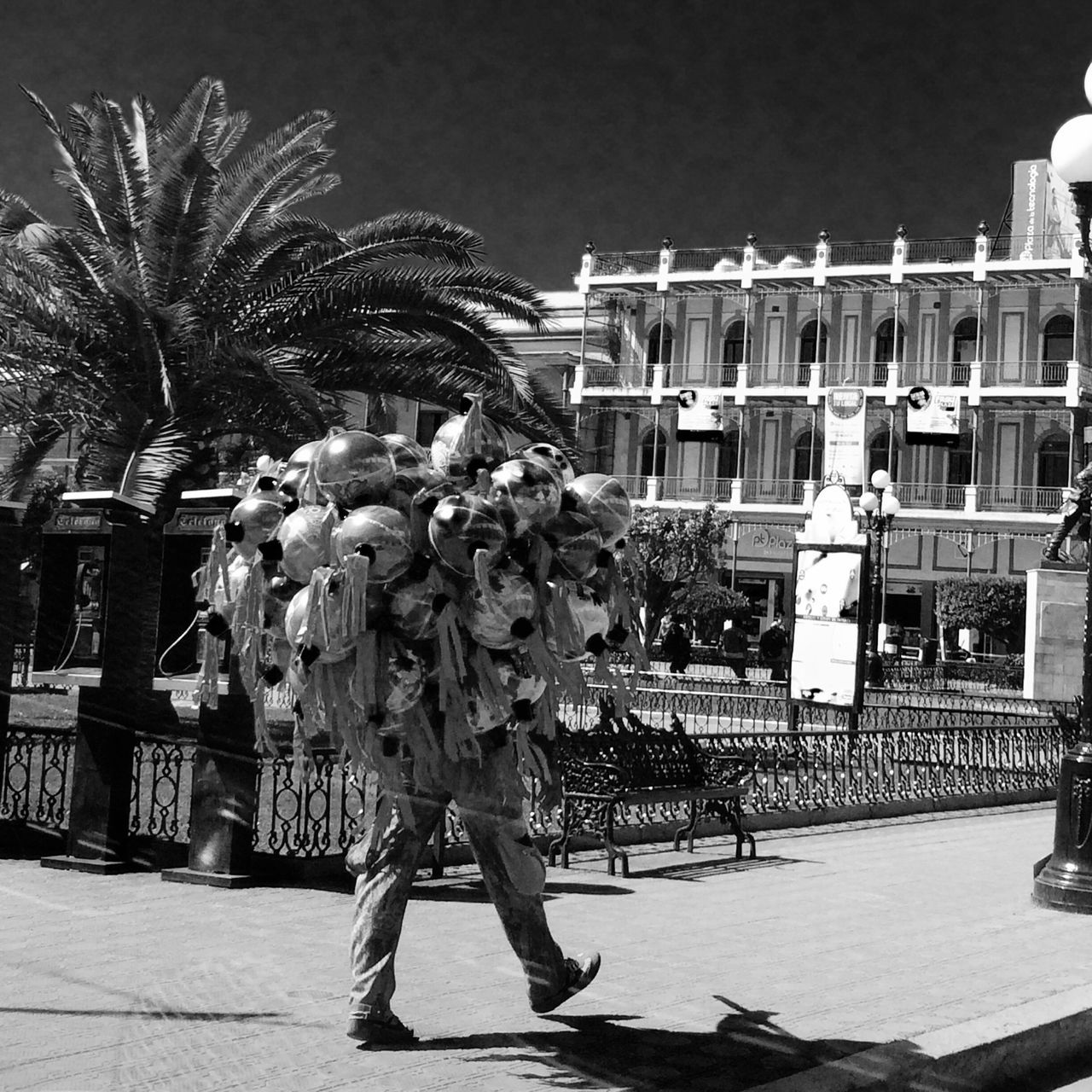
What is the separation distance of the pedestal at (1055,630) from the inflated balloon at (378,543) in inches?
760

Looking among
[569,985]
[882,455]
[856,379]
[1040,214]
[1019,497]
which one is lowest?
[569,985]

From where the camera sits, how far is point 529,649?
4406 millimetres

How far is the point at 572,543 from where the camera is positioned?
4547 millimetres

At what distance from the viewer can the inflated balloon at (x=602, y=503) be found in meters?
4.57

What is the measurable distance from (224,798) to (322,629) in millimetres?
3767

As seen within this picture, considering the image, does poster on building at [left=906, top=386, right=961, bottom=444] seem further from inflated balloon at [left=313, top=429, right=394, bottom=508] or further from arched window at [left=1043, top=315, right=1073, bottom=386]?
inflated balloon at [left=313, top=429, right=394, bottom=508]

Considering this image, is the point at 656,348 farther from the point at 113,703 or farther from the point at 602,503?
the point at 602,503

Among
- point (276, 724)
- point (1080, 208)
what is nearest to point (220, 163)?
point (276, 724)

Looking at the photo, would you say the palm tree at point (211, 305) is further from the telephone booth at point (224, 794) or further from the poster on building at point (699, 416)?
the poster on building at point (699, 416)

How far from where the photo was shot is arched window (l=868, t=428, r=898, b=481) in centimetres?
4725

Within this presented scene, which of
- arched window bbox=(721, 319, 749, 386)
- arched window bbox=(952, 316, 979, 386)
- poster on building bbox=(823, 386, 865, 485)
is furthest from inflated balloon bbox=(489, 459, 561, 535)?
arched window bbox=(721, 319, 749, 386)

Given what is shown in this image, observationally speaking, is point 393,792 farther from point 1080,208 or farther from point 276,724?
point 276,724

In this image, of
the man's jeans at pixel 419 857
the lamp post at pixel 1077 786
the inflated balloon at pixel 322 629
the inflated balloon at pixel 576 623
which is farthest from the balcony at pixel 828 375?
the inflated balloon at pixel 322 629

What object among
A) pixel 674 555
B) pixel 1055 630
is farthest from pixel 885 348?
pixel 1055 630
